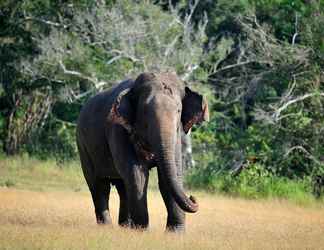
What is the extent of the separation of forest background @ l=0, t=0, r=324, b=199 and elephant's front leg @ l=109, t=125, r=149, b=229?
9029mm

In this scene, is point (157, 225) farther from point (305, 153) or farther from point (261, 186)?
point (305, 153)

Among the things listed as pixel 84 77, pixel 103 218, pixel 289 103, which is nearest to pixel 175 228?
pixel 103 218

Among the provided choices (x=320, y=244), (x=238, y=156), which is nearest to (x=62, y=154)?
(x=238, y=156)

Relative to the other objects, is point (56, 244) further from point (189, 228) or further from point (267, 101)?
point (267, 101)

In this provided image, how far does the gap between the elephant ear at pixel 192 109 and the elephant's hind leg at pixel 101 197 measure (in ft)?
7.67

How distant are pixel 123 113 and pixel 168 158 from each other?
3.94 feet

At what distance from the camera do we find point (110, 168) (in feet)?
48.6

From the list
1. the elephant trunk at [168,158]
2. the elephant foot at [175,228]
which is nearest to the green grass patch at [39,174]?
the elephant foot at [175,228]

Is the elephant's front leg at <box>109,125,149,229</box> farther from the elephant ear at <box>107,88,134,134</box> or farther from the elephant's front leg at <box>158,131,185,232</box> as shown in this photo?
the elephant's front leg at <box>158,131,185,232</box>

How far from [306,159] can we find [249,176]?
1.47 meters

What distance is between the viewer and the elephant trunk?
12305mm

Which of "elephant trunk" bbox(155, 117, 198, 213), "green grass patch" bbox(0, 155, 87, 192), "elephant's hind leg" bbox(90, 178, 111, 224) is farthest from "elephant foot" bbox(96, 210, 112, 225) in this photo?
"green grass patch" bbox(0, 155, 87, 192)

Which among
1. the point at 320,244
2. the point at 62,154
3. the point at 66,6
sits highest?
the point at 66,6

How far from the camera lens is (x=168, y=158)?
12.5 meters
